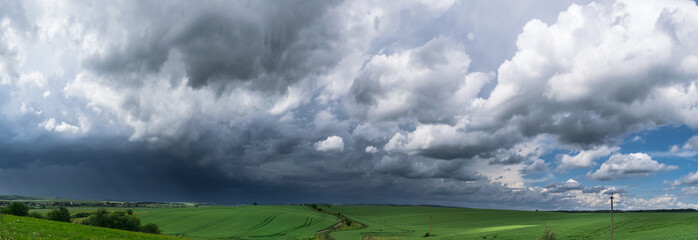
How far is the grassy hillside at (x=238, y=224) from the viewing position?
119 m

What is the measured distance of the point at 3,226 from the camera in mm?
27266

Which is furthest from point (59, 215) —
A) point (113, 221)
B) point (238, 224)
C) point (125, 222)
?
point (238, 224)

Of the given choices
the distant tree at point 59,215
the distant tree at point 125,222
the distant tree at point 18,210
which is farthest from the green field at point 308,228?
the distant tree at point 18,210

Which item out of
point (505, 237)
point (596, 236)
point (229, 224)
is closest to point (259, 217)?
point (229, 224)

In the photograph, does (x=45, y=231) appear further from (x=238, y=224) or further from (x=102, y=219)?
(x=238, y=224)

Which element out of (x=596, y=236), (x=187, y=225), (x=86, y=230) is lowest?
(x=187, y=225)

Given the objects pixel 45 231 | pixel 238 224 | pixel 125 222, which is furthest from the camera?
pixel 238 224

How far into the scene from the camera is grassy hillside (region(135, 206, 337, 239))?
119125 mm

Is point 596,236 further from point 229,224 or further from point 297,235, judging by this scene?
point 229,224

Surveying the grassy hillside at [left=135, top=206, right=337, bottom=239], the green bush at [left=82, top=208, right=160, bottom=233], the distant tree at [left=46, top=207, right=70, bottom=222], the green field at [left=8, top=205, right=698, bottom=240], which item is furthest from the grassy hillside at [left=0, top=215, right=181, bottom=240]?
the grassy hillside at [left=135, top=206, right=337, bottom=239]

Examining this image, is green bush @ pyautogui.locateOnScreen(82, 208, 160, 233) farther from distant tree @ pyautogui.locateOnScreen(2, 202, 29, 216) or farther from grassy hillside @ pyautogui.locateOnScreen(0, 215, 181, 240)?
grassy hillside @ pyautogui.locateOnScreen(0, 215, 181, 240)

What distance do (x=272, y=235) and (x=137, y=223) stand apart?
3868 centimetres

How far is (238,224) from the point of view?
5477 inches

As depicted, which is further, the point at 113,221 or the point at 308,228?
the point at 308,228
